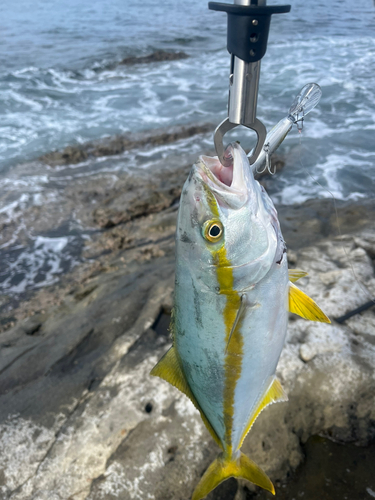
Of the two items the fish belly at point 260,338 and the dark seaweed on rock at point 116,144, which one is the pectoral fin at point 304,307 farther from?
the dark seaweed on rock at point 116,144

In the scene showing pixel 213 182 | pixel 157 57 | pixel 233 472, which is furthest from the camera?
pixel 157 57

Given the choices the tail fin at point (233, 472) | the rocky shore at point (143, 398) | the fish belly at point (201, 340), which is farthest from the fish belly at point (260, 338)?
the rocky shore at point (143, 398)

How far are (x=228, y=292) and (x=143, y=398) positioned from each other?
1931 mm

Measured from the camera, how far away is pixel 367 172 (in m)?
8.79

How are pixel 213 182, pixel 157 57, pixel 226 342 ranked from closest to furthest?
pixel 213 182 < pixel 226 342 < pixel 157 57

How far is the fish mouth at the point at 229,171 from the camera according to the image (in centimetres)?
143

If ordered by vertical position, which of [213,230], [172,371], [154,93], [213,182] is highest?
[213,182]

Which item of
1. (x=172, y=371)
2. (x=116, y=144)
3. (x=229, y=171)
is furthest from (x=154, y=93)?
(x=172, y=371)

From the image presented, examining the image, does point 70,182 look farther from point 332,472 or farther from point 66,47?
point 66,47

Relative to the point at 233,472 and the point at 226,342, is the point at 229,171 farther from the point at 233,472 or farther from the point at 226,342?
the point at 233,472

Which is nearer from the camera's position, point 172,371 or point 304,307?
point 304,307

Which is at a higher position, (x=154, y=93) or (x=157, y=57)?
(x=157, y=57)

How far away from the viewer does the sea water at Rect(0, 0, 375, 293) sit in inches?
333

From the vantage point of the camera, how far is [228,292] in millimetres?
1569
